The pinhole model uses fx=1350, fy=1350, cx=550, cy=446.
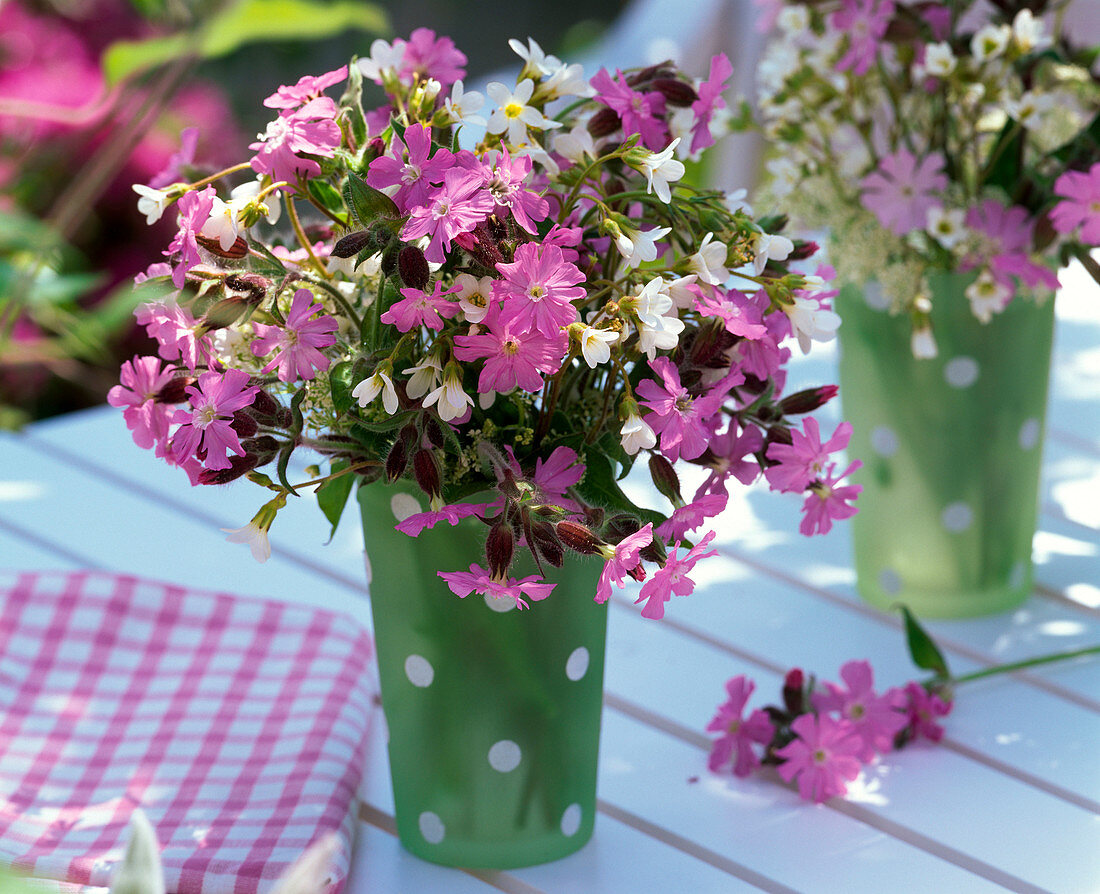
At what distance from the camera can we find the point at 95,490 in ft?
3.88

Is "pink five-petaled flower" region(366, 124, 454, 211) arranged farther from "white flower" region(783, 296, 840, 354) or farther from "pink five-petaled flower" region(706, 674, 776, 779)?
"pink five-petaled flower" region(706, 674, 776, 779)

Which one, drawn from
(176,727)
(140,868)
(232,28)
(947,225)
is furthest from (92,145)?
(140,868)

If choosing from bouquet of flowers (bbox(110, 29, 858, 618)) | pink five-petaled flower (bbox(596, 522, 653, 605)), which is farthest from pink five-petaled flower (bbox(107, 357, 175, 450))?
pink five-petaled flower (bbox(596, 522, 653, 605))

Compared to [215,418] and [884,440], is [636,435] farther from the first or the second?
[884,440]

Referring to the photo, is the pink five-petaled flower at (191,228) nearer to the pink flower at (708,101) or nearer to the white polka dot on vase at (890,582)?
the pink flower at (708,101)

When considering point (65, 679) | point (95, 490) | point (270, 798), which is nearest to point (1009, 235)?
point (270, 798)

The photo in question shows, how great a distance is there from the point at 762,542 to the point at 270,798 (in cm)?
48

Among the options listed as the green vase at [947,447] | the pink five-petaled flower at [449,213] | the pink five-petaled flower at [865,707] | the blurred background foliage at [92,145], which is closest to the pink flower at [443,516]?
the pink five-petaled flower at [449,213]

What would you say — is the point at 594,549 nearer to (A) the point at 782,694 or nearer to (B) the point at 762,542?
(A) the point at 782,694

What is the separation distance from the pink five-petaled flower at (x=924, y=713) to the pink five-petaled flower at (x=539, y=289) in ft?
1.35

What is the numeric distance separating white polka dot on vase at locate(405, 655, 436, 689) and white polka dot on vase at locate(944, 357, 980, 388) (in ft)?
1.45

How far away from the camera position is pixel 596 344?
532mm

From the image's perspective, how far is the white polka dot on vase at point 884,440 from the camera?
947mm

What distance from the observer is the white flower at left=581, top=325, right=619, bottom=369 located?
529 millimetres
